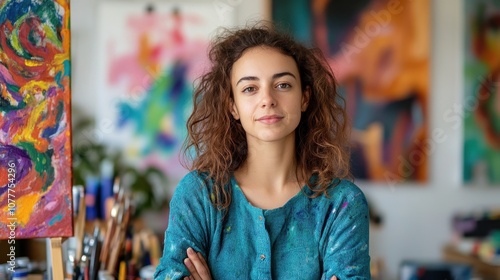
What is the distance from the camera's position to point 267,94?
4.56 feet

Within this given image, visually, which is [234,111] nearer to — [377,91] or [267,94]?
[267,94]

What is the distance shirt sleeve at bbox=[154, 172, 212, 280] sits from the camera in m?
1.35

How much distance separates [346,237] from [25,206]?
72 cm

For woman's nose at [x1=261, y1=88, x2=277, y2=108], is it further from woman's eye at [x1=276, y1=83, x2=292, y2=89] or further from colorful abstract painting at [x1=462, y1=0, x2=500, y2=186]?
colorful abstract painting at [x1=462, y1=0, x2=500, y2=186]

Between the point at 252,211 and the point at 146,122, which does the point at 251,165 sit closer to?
the point at 252,211

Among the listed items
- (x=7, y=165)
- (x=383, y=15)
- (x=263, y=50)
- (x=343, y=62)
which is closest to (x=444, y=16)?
(x=383, y=15)

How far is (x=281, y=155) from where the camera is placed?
147cm

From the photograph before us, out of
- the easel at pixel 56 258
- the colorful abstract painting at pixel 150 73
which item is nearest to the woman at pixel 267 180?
the easel at pixel 56 258

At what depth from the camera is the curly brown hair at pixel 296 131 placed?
1.49m

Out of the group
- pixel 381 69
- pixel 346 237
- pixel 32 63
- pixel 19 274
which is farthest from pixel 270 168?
pixel 381 69

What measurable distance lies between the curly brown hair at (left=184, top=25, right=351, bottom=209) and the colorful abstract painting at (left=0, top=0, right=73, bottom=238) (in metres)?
0.32

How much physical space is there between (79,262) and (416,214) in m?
2.55

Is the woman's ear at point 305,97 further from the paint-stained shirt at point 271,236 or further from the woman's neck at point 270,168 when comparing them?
the paint-stained shirt at point 271,236

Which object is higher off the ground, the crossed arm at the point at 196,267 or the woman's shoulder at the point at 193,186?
the woman's shoulder at the point at 193,186
